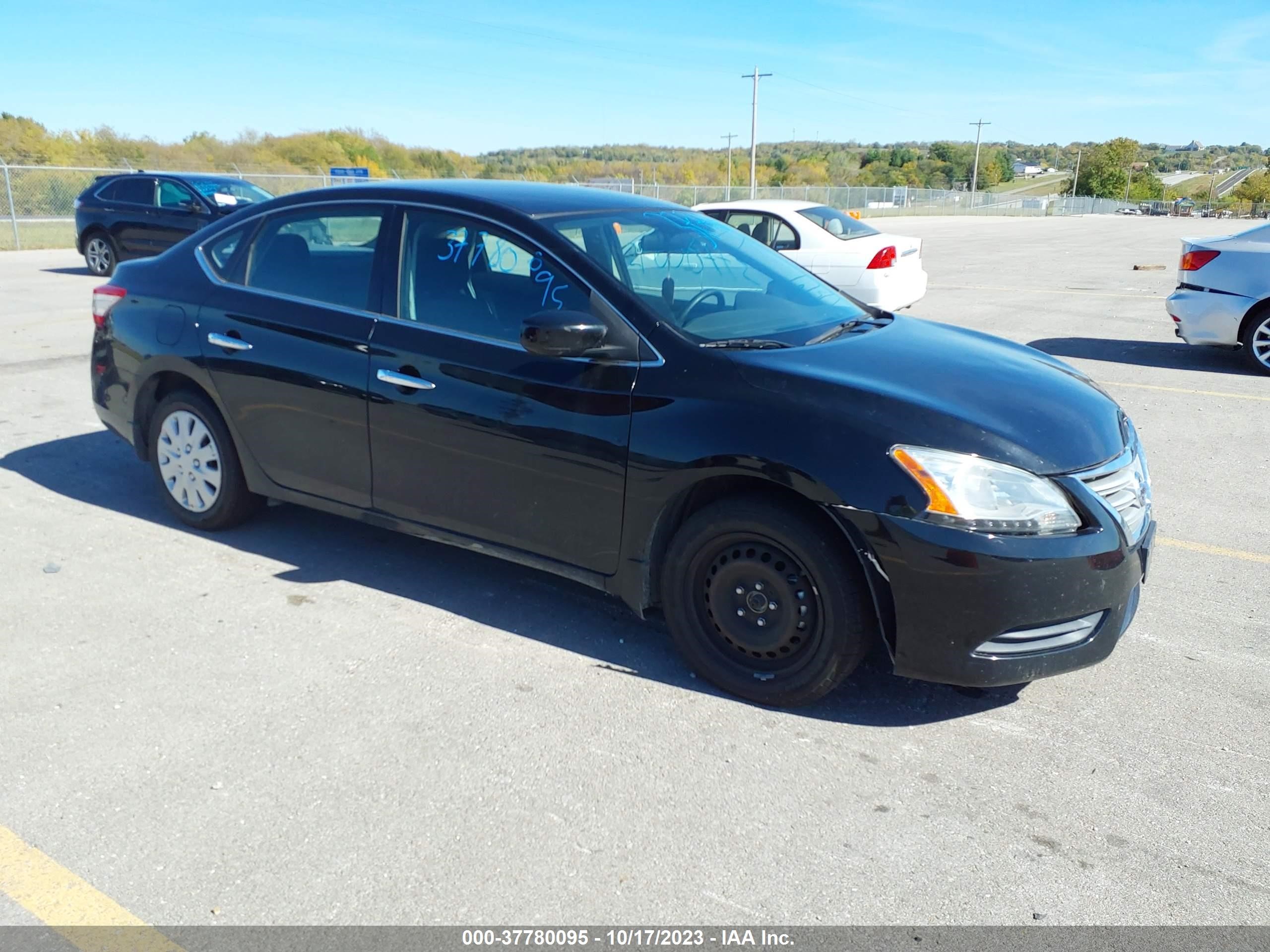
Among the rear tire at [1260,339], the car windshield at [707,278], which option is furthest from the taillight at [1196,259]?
the car windshield at [707,278]

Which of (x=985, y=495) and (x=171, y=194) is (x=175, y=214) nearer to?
(x=171, y=194)

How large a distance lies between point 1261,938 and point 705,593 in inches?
72.1

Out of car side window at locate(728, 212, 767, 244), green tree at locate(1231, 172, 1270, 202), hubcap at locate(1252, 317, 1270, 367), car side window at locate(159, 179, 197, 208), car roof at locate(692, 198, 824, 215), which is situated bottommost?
hubcap at locate(1252, 317, 1270, 367)

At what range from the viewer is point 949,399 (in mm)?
3502

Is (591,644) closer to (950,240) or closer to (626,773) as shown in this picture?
(626,773)

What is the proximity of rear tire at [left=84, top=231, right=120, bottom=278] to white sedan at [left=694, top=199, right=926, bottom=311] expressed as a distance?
9709mm

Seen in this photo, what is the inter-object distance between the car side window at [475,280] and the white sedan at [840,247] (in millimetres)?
8220

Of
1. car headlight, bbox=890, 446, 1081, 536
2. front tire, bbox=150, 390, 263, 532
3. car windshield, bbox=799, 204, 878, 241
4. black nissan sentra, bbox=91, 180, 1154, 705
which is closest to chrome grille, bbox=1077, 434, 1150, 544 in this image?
black nissan sentra, bbox=91, 180, 1154, 705

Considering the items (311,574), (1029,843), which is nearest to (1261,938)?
(1029,843)

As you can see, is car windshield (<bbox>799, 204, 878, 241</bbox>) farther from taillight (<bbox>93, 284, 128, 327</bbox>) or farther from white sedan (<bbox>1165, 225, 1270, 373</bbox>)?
taillight (<bbox>93, 284, 128, 327</bbox>)

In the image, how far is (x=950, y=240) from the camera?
3444 centimetres

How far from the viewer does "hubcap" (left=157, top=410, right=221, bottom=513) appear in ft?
16.4

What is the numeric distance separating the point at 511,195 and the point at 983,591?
2519 millimetres

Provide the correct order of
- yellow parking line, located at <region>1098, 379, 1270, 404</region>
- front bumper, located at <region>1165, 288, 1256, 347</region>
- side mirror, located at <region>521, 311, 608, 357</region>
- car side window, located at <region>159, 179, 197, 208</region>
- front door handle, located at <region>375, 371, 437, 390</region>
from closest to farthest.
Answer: side mirror, located at <region>521, 311, 608, 357</region>, front door handle, located at <region>375, 371, 437, 390</region>, yellow parking line, located at <region>1098, 379, 1270, 404</region>, front bumper, located at <region>1165, 288, 1256, 347</region>, car side window, located at <region>159, 179, 197, 208</region>
